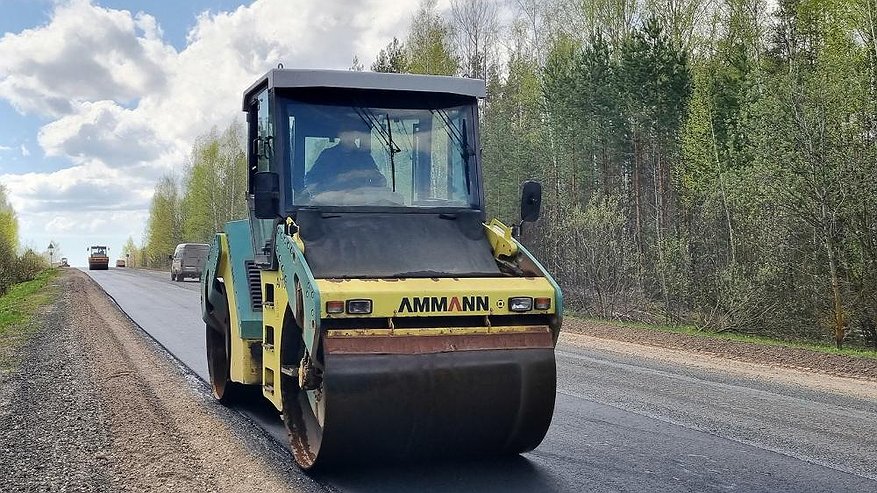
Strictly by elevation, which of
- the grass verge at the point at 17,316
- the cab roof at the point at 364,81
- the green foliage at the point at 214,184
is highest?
the green foliage at the point at 214,184

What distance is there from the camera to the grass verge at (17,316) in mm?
12414

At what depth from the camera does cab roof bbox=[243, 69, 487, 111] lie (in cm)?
570

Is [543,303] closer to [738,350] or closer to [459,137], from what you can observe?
[459,137]

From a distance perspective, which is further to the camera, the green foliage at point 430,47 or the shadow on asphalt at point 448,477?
the green foliage at point 430,47

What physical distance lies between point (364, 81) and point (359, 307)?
1.81 metres

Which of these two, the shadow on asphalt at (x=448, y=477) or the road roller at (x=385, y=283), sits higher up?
the road roller at (x=385, y=283)

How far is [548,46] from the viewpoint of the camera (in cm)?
3569

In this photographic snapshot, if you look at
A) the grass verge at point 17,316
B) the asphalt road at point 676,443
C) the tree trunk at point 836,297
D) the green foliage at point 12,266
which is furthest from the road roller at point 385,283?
the green foliage at point 12,266

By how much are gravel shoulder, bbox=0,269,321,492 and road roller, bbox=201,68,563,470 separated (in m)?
0.49

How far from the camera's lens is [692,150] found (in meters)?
25.0

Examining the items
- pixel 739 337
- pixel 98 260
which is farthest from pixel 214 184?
pixel 739 337

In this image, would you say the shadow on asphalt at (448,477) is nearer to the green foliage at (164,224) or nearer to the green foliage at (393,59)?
the green foliage at (393,59)

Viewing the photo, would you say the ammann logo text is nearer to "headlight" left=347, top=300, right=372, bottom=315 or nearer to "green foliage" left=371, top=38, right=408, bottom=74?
"headlight" left=347, top=300, right=372, bottom=315

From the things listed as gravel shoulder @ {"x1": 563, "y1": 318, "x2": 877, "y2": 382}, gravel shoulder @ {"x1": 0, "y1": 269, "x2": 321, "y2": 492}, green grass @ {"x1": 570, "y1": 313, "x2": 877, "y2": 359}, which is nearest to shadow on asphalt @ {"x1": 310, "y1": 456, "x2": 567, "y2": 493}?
gravel shoulder @ {"x1": 0, "y1": 269, "x2": 321, "y2": 492}
